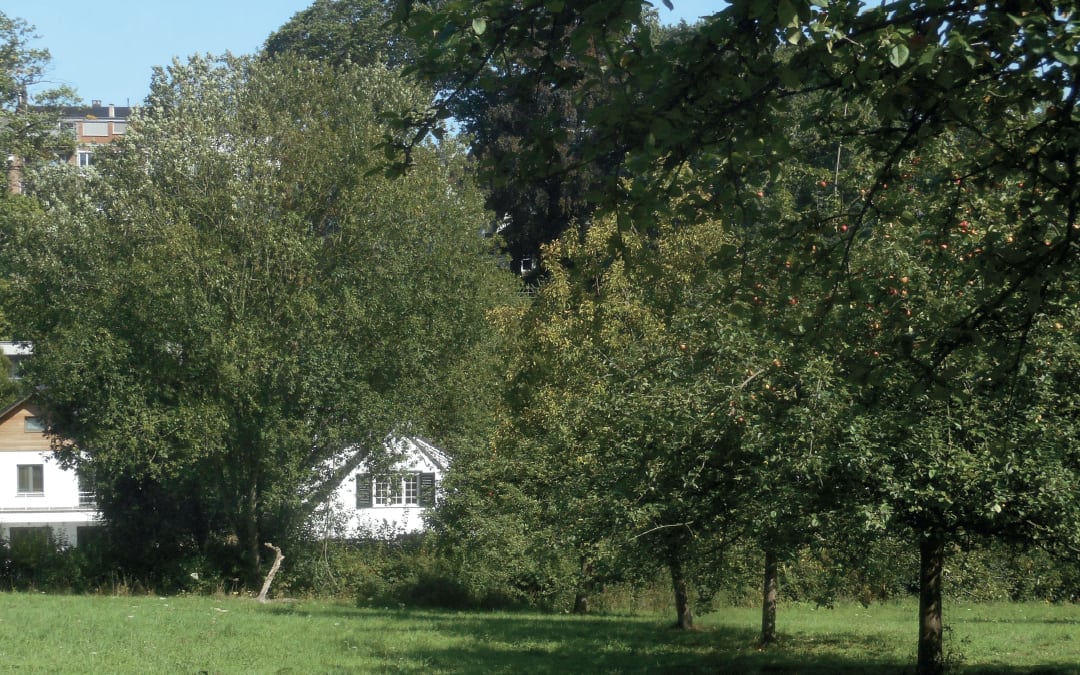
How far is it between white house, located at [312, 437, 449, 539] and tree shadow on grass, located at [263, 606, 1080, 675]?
8.17 m

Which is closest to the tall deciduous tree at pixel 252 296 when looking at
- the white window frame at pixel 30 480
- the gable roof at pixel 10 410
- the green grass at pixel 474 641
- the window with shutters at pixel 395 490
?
the window with shutters at pixel 395 490

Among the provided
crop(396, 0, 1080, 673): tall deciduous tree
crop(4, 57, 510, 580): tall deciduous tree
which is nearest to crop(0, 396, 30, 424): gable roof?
crop(4, 57, 510, 580): tall deciduous tree

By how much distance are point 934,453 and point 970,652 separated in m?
6.48

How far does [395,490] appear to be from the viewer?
33312mm

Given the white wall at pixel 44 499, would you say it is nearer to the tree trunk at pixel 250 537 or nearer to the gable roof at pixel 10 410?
the gable roof at pixel 10 410

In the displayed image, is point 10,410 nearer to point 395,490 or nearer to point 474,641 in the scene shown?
point 395,490

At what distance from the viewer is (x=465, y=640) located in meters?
19.8

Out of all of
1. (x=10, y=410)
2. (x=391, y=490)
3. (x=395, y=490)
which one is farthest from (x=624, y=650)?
(x=10, y=410)

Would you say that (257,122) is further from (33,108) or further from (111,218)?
(33,108)

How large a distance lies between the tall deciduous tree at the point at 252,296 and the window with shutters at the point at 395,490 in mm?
1083

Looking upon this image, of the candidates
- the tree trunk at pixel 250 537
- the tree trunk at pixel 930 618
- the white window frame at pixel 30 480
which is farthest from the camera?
the white window frame at pixel 30 480

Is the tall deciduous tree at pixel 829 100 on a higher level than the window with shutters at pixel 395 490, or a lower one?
higher

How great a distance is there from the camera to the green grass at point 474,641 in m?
15.1

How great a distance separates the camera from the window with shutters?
108 ft
